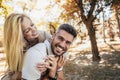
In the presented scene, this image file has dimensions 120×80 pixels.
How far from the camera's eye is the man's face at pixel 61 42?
298 centimetres

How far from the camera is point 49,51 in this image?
2.99m

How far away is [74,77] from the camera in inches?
500

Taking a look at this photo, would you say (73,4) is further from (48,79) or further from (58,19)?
(48,79)

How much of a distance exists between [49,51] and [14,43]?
401mm

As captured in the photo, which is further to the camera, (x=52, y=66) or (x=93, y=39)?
(x=93, y=39)

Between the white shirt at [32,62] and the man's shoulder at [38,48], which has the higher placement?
the man's shoulder at [38,48]

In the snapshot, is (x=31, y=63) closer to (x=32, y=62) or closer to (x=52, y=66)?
(x=32, y=62)

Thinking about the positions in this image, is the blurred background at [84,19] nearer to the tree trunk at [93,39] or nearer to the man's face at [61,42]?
the tree trunk at [93,39]

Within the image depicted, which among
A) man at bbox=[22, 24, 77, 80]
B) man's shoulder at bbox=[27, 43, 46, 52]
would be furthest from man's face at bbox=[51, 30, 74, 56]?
man's shoulder at bbox=[27, 43, 46, 52]

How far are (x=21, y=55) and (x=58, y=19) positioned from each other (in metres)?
17.0

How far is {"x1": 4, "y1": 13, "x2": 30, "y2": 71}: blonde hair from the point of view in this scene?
2.81 m

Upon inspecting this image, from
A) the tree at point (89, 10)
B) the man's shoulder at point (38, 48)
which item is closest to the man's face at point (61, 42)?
the man's shoulder at point (38, 48)

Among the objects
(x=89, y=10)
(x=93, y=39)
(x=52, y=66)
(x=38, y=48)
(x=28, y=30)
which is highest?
(x=89, y=10)

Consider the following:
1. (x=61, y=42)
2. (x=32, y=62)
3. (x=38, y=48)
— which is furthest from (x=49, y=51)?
(x=32, y=62)
